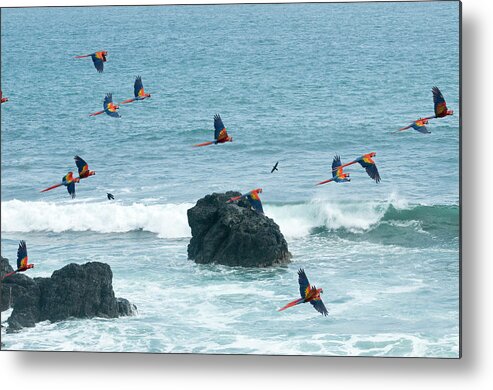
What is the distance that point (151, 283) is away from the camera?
815cm

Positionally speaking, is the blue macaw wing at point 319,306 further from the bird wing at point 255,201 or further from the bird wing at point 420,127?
the bird wing at point 420,127

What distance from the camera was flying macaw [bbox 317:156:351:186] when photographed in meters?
8.08

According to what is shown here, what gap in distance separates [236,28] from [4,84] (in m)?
1.64

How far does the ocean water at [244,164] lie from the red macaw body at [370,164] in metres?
0.04

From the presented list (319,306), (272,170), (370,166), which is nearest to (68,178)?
(272,170)

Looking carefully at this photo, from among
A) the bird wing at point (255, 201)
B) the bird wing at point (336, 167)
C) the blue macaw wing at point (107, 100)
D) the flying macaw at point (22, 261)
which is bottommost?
the flying macaw at point (22, 261)

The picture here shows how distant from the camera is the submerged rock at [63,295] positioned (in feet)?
26.6

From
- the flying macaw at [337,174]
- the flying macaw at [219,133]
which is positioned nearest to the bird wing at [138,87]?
the flying macaw at [219,133]

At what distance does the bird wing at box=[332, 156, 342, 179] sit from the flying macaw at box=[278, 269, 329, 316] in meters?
0.69

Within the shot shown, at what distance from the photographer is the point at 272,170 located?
321 inches

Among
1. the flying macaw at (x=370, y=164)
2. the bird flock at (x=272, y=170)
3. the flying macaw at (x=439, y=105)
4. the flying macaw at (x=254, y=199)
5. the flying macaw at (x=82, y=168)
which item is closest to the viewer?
the flying macaw at (x=439, y=105)

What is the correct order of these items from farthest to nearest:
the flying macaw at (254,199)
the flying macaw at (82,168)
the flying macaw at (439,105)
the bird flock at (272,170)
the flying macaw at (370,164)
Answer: the flying macaw at (82,168) → the flying macaw at (254,199) → the flying macaw at (370,164) → the bird flock at (272,170) → the flying macaw at (439,105)

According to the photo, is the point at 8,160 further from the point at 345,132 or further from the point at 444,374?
the point at 444,374

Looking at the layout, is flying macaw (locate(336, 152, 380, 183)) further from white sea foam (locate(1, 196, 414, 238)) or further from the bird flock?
white sea foam (locate(1, 196, 414, 238))
